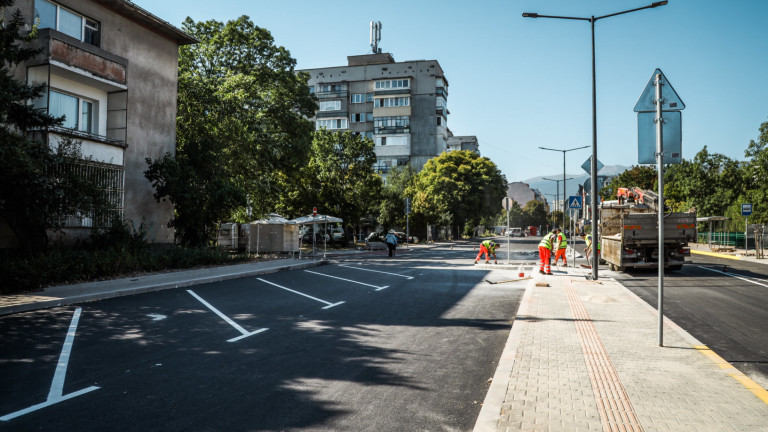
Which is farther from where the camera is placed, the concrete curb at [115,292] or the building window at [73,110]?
the building window at [73,110]

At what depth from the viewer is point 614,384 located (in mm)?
5035

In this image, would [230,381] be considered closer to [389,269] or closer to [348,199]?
[389,269]

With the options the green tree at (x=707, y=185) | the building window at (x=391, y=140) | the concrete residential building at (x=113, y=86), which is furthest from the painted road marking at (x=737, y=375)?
the building window at (x=391, y=140)

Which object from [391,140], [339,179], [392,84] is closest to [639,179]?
[391,140]

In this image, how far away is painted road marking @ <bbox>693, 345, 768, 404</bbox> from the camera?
15.7 ft

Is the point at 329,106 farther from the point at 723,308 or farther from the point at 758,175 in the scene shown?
the point at 723,308

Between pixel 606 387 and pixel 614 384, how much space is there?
0.16 meters

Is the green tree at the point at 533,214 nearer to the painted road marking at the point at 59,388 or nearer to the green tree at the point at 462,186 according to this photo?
the green tree at the point at 462,186

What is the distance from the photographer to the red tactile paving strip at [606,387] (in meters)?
4.05

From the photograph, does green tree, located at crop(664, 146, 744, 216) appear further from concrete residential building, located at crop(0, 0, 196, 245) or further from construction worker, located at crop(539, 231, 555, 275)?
concrete residential building, located at crop(0, 0, 196, 245)

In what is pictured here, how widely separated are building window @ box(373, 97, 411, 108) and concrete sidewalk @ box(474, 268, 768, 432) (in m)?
64.7

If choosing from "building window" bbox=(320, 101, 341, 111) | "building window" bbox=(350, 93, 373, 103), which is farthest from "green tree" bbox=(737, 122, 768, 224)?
"building window" bbox=(320, 101, 341, 111)

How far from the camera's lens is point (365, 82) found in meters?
74.4

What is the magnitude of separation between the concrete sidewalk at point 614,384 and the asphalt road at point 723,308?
44 cm
